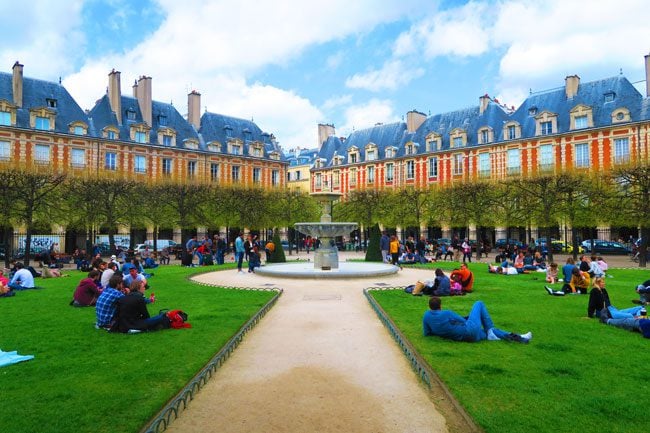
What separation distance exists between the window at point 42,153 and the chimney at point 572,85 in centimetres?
4149

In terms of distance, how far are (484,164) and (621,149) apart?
10.7 metres

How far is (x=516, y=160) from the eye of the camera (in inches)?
1596

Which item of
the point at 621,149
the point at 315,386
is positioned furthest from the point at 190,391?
the point at 621,149

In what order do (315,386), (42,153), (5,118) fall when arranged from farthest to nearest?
(42,153)
(5,118)
(315,386)

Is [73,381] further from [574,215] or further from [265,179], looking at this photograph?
[265,179]

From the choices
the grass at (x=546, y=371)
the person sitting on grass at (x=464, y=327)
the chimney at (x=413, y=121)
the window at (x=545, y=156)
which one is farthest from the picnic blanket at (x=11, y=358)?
the chimney at (x=413, y=121)

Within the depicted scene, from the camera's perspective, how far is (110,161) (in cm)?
3866

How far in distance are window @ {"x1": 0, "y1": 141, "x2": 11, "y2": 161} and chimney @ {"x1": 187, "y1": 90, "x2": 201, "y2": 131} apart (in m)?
16.0

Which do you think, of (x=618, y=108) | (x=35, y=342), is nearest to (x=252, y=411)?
(x=35, y=342)

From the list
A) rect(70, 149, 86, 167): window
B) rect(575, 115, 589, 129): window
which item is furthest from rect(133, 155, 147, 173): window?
rect(575, 115, 589, 129): window

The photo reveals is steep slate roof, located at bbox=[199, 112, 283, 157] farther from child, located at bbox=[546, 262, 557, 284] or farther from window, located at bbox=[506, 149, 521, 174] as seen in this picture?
child, located at bbox=[546, 262, 557, 284]

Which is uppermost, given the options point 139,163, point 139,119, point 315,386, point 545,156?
point 139,119

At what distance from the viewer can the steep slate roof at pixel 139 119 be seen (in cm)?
3944

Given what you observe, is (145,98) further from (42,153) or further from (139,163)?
(42,153)
